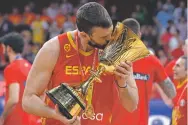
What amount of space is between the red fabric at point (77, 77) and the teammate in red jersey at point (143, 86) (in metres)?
1.73

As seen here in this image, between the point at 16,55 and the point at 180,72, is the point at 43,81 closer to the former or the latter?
the point at 16,55

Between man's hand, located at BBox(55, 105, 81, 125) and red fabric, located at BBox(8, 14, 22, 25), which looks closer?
man's hand, located at BBox(55, 105, 81, 125)

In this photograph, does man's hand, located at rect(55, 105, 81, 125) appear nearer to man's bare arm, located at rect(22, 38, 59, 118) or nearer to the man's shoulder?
man's bare arm, located at rect(22, 38, 59, 118)

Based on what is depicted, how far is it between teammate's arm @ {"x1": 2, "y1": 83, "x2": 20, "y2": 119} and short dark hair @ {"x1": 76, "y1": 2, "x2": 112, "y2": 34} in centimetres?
268

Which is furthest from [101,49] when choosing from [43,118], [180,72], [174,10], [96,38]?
[174,10]

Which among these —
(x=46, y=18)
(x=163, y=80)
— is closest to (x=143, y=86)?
(x=163, y=80)

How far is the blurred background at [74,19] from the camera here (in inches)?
678

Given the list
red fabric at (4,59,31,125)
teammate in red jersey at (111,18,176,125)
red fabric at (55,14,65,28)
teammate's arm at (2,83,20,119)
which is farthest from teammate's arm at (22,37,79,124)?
red fabric at (55,14,65,28)

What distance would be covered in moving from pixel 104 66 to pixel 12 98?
2841 mm

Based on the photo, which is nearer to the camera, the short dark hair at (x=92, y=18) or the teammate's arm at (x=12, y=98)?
the short dark hair at (x=92, y=18)

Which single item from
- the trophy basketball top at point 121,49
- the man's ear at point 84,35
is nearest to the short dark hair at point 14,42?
the man's ear at point 84,35

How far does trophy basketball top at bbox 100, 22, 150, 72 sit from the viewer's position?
3664 mm

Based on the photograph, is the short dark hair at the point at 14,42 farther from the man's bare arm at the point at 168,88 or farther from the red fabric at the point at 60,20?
the red fabric at the point at 60,20

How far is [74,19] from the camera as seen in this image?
19000 millimetres
